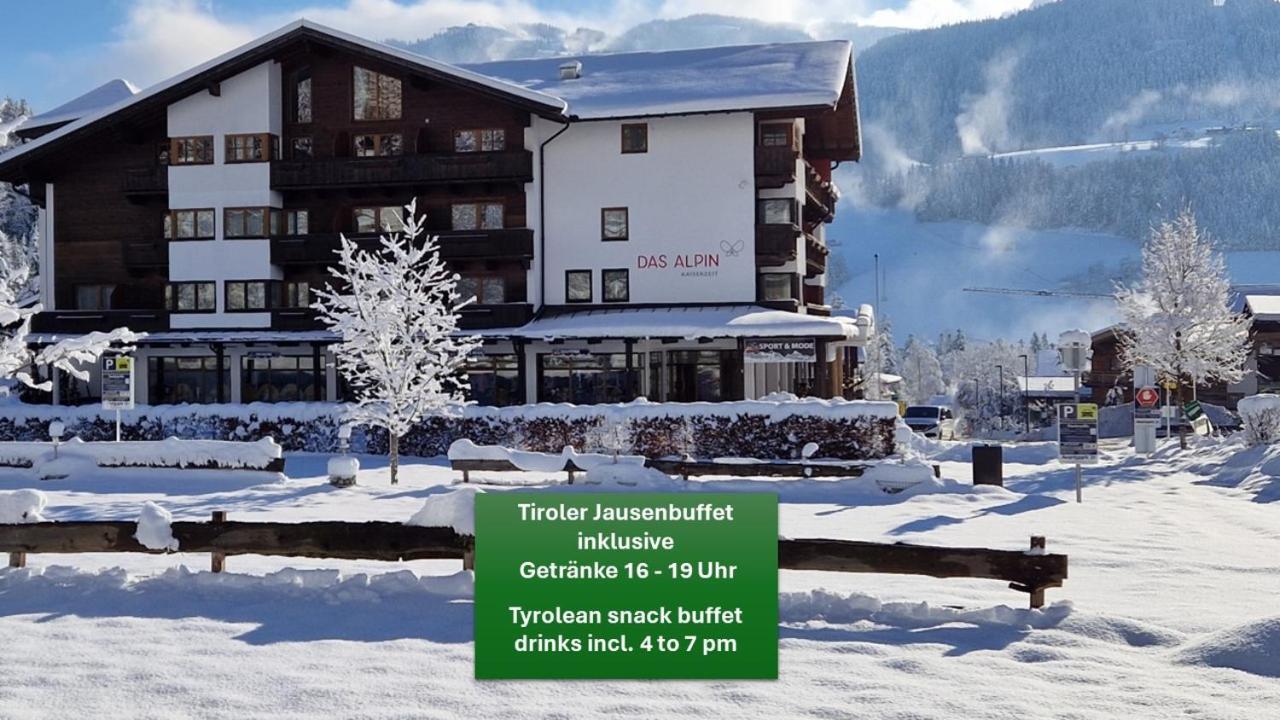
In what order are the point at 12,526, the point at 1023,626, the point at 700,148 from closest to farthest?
the point at 1023,626 → the point at 12,526 → the point at 700,148

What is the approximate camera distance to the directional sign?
22.9 metres

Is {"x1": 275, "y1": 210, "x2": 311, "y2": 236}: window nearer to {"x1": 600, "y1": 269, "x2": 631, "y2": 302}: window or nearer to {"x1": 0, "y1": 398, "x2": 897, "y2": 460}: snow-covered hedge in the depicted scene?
{"x1": 0, "y1": 398, "x2": 897, "y2": 460}: snow-covered hedge

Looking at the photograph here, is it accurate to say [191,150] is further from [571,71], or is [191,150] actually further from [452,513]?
[452,513]

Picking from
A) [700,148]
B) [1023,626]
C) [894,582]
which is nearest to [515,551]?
[1023,626]

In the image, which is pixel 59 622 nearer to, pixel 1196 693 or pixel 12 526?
pixel 12 526

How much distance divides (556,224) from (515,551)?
109ft

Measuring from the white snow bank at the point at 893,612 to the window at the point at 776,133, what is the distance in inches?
1224

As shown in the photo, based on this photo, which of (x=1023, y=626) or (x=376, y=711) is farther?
(x=1023, y=626)

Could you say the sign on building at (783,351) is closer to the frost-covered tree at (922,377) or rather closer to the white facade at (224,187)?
the white facade at (224,187)

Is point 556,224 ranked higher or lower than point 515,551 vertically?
higher

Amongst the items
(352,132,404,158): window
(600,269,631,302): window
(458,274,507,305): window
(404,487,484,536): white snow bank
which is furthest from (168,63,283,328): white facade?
(404,487,484,536): white snow bank

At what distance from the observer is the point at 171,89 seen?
131 ft

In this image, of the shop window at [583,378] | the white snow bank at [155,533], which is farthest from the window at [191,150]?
the white snow bank at [155,533]

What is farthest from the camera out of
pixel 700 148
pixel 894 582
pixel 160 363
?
pixel 160 363
